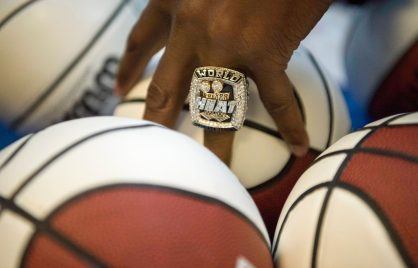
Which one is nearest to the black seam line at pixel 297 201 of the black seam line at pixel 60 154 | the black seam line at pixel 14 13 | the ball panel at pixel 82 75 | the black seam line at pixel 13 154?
the black seam line at pixel 60 154

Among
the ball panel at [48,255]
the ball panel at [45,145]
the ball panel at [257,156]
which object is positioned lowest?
the ball panel at [257,156]

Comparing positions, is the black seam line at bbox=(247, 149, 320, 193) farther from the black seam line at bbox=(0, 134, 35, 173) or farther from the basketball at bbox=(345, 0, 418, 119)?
the black seam line at bbox=(0, 134, 35, 173)

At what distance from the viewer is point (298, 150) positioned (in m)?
0.83

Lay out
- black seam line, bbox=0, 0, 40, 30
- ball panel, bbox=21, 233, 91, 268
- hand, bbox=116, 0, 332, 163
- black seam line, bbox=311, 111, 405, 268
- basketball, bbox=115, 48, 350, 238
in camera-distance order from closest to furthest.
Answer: ball panel, bbox=21, 233, 91, 268, black seam line, bbox=311, 111, 405, 268, hand, bbox=116, 0, 332, 163, basketball, bbox=115, 48, 350, 238, black seam line, bbox=0, 0, 40, 30

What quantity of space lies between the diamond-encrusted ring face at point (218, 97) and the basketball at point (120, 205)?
112 millimetres

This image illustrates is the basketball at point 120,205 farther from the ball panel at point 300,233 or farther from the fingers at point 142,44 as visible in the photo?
the fingers at point 142,44

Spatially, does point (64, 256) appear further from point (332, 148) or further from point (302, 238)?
point (332, 148)

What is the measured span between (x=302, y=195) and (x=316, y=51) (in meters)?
0.86

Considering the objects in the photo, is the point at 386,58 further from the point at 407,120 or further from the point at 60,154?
the point at 60,154

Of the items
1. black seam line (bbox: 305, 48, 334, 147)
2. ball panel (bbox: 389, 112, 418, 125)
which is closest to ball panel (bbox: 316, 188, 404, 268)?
ball panel (bbox: 389, 112, 418, 125)

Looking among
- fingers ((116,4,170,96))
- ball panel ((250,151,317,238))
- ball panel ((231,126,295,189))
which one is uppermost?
fingers ((116,4,170,96))

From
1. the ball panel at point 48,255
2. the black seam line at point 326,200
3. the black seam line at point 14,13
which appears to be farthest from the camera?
the black seam line at point 14,13

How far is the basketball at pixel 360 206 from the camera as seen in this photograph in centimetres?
58

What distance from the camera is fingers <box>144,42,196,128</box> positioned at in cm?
80
